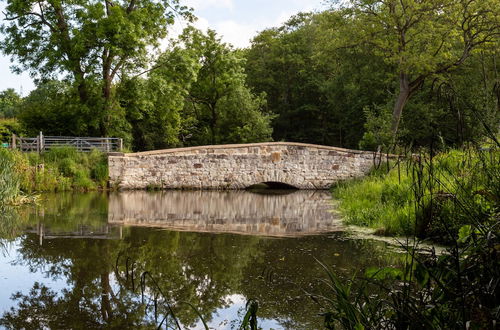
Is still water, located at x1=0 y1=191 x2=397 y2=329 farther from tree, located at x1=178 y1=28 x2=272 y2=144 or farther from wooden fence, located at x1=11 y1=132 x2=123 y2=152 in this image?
tree, located at x1=178 y1=28 x2=272 y2=144

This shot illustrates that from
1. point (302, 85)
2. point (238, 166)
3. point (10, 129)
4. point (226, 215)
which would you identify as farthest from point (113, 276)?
point (302, 85)

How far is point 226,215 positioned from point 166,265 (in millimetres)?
4902

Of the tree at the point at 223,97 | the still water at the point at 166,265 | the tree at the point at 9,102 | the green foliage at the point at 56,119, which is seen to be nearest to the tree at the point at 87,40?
the green foliage at the point at 56,119

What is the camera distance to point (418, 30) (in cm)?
1753

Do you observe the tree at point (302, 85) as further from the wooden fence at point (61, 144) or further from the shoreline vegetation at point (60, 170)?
the shoreline vegetation at point (60, 170)

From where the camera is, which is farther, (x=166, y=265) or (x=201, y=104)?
(x=201, y=104)

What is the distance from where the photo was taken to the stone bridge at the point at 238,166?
55.6 feet

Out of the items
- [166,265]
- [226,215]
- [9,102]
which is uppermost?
[9,102]

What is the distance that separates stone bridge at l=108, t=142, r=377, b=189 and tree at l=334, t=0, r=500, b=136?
2.48 m

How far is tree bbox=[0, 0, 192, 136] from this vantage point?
61.7ft

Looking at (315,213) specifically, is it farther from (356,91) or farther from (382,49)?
(356,91)

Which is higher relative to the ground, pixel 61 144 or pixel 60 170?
pixel 61 144

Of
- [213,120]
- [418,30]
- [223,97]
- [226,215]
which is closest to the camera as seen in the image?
[226,215]

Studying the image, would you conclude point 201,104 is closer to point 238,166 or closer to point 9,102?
point 238,166
